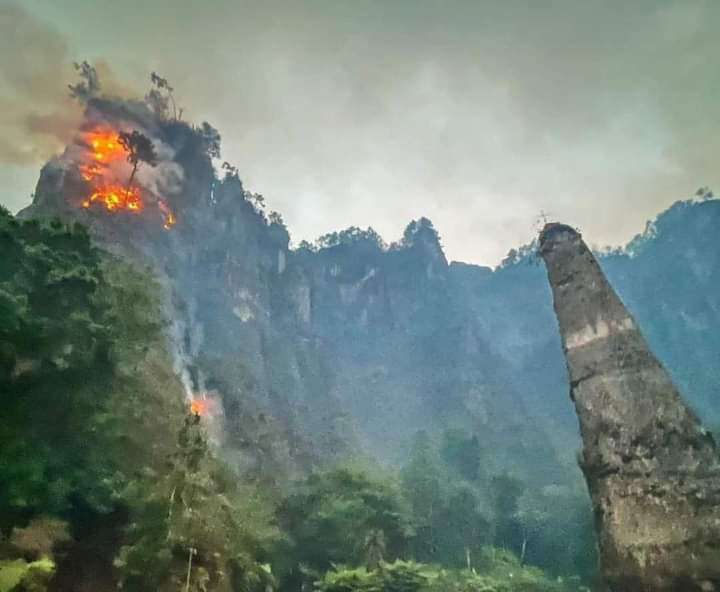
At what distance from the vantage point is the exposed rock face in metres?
7.01

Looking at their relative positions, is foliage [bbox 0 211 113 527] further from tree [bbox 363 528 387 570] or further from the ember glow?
the ember glow

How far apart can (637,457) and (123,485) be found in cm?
1495

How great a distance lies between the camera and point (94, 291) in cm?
1747

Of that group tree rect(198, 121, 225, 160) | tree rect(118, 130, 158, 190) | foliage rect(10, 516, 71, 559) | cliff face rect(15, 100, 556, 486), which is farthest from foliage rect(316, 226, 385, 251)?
foliage rect(10, 516, 71, 559)

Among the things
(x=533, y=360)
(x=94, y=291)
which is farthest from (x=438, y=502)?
(x=533, y=360)

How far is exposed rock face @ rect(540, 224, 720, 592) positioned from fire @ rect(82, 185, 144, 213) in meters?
45.4

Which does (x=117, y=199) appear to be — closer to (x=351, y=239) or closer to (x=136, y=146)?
(x=136, y=146)

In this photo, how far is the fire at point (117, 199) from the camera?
156 feet

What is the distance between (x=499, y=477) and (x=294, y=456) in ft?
52.9

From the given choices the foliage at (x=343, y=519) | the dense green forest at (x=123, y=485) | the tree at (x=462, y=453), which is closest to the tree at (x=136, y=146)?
the dense green forest at (x=123, y=485)

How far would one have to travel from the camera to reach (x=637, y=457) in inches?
308

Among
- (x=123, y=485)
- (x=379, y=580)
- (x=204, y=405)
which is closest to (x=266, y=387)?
(x=204, y=405)

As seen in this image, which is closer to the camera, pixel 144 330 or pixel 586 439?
pixel 586 439

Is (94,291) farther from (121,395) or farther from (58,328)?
(121,395)
